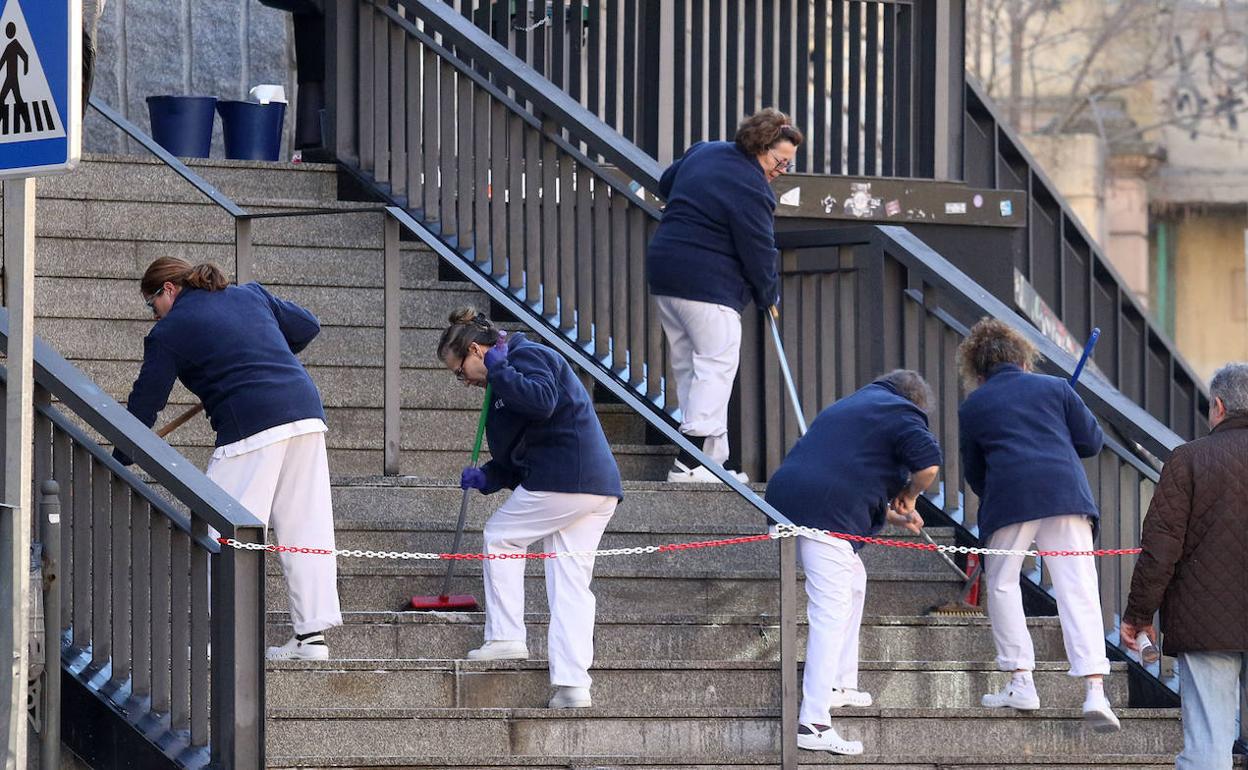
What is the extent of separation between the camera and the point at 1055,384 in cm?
890

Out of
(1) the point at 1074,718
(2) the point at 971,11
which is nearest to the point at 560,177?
(1) the point at 1074,718

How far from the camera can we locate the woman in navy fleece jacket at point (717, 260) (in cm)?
1000

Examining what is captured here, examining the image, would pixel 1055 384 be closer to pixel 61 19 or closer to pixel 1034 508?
pixel 1034 508

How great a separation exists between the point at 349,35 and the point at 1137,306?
550 centimetres

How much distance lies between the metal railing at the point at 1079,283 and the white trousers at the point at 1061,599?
5325 mm

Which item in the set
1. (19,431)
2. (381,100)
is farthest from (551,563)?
(381,100)

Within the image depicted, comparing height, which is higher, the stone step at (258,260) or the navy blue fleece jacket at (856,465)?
the stone step at (258,260)

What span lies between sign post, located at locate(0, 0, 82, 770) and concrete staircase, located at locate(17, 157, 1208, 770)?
1818 mm

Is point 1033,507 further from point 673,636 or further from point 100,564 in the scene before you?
point 100,564

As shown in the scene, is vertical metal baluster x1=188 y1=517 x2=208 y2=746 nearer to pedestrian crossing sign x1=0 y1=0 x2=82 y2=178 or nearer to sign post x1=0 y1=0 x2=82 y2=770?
sign post x1=0 y1=0 x2=82 y2=770

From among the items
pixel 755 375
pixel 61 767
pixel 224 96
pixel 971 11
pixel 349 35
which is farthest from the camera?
pixel 971 11

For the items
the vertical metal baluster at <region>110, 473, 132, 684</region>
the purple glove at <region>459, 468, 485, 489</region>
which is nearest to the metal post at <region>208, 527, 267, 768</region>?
the vertical metal baluster at <region>110, 473, 132, 684</region>

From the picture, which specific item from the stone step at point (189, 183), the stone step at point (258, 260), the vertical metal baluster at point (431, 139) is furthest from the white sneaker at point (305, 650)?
the vertical metal baluster at point (431, 139)

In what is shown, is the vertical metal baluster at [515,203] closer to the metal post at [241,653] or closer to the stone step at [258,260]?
the stone step at [258,260]
